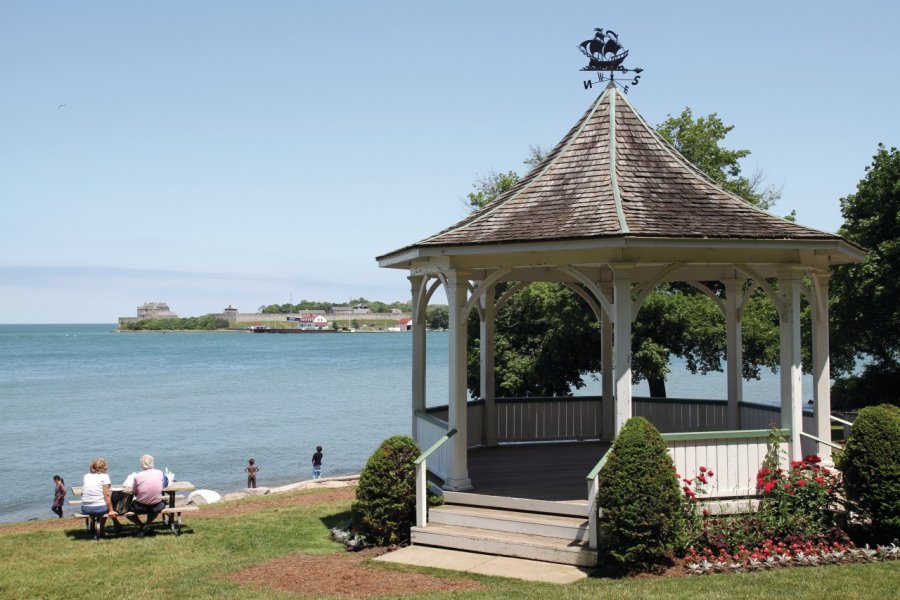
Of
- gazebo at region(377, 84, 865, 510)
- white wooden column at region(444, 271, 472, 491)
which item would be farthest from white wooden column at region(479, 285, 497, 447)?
white wooden column at region(444, 271, 472, 491)

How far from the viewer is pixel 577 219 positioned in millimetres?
12203

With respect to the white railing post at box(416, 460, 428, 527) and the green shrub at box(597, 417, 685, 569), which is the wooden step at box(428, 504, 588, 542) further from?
the green shrub at box(597, 417, 685, 569)

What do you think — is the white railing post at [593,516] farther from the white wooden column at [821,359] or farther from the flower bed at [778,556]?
the white wooden column at [821,359]

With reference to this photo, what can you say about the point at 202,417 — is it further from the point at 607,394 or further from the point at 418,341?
the point at 418,341

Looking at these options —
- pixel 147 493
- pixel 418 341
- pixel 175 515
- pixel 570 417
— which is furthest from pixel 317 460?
pixel 147 493

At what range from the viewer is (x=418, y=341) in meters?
14.7

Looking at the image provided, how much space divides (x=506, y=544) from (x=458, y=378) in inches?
100

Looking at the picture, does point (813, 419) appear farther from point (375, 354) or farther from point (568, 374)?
point (375, 354)

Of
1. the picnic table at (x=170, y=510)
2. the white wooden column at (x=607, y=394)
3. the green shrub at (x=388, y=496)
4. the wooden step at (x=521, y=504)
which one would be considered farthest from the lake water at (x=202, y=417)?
the wooden step at (x=521, y=504)

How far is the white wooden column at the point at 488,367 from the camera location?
16578mm

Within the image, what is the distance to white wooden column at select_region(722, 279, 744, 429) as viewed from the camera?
1552 cm

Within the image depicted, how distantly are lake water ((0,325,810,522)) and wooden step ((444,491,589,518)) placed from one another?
770 inches

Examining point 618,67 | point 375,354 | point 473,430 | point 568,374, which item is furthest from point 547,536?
point 375,354

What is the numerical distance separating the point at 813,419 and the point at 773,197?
28.2 metres
